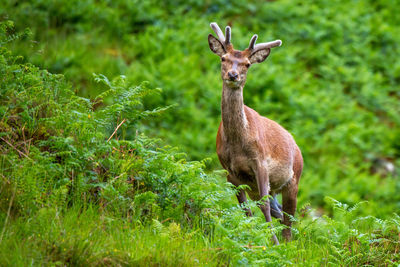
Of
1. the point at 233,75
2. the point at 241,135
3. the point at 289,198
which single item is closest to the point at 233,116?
the point at 241,135

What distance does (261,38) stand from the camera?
1497 centimetres

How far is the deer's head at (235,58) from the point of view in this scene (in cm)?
686

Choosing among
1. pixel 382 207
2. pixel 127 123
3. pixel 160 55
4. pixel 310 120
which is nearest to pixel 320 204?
pixel 382 207

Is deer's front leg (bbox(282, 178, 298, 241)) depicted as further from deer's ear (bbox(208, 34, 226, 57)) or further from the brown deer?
deer's ear (bbox(208, 34, 226, 57))

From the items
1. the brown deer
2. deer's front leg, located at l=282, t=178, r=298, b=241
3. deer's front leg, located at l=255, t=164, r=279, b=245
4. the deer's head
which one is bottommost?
deer's front leg, located at l=282, t=178, r=298, b=241

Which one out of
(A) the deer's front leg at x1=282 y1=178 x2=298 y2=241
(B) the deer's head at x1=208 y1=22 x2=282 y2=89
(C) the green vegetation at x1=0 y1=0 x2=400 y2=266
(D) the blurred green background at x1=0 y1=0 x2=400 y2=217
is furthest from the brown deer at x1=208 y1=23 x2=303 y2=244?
(D) the blurred green background at x1=0 y1=0 x2=400 y2=217

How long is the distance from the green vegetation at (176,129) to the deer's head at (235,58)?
Answer: 86 centimetres

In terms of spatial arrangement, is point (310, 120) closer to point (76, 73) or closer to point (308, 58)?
point (308, 58)

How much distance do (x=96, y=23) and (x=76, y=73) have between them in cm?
251

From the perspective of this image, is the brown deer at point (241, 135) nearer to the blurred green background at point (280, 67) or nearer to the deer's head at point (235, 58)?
the deer's head at point (235, 58)

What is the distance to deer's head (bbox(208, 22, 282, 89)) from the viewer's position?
6863 millimetres

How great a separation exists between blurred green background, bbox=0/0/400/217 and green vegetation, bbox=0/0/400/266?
0.04 metres

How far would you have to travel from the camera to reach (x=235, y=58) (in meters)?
7.00

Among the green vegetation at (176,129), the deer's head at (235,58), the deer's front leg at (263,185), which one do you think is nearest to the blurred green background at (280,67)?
the green vegetation at (176,129)
